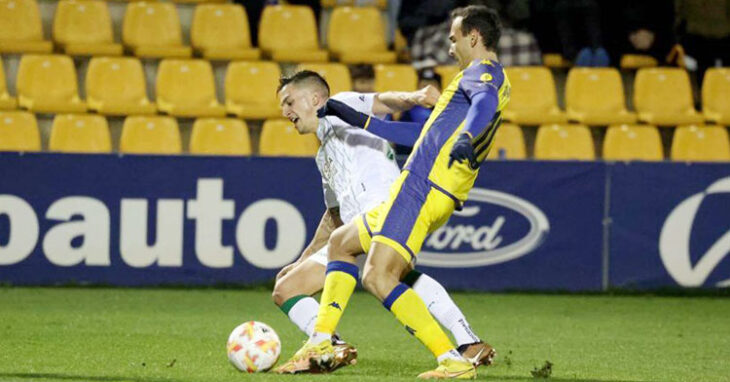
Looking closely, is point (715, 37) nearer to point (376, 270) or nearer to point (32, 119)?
point (32, 119)

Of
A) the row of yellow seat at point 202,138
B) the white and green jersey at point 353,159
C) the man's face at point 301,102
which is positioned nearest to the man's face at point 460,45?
the white and green jersey at point 353,159

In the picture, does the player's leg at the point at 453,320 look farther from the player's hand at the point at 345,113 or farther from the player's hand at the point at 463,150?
the player's hand at the point at 463,150

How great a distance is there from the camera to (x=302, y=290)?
6.65 meters

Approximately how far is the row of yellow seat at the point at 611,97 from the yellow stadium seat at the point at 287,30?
1574 millimetres

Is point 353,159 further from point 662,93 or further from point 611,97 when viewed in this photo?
point 662,93

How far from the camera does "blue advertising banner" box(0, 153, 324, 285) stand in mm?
10680

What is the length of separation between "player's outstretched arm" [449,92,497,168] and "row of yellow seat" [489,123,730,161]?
6.85 metres

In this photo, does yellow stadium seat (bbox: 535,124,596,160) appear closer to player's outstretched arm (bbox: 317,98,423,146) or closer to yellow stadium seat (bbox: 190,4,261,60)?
yellow stadium seat (bbox: 190,4,261,60)

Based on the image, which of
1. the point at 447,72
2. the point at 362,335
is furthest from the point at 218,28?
the point at 362,335

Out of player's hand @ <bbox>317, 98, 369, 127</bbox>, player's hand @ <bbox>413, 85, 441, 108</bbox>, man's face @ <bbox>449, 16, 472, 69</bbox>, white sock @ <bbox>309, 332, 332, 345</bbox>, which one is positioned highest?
man's face @ <bbox>449, 16, 472, 69</bbox>

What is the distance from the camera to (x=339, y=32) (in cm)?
1383

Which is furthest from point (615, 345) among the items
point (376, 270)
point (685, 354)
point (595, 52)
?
point (595, 52)

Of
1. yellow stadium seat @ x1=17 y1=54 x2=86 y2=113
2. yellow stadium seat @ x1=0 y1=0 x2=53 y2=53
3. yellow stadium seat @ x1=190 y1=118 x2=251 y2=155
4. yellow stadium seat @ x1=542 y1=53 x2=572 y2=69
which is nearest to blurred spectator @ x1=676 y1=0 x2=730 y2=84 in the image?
yellow stadium seat @ x1=542 y1=53 x2=572 y2=69

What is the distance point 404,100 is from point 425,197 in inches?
28.1
